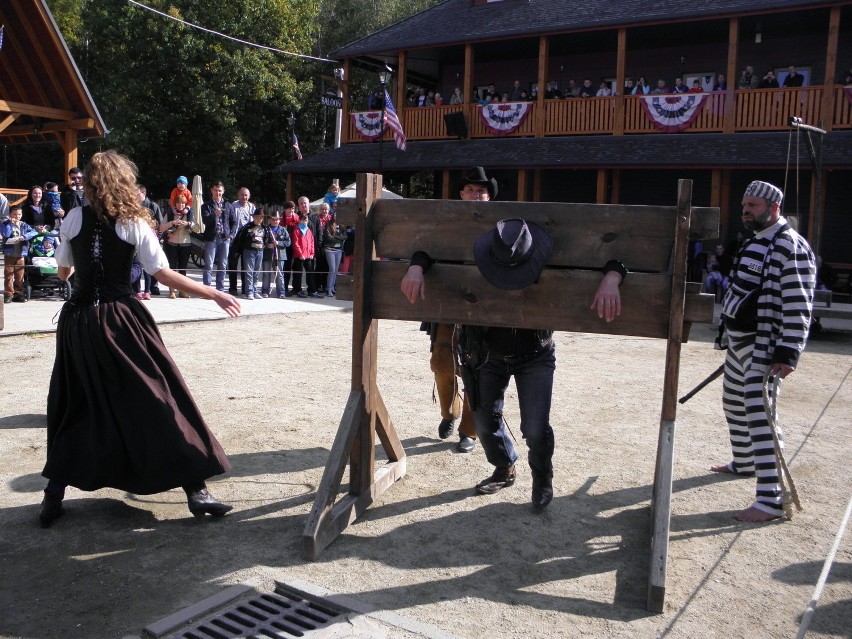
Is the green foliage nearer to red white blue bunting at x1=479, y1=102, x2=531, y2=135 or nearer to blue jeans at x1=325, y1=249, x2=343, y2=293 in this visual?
red white blue bunting at x1=479, y1=102, x2=531, y2=135

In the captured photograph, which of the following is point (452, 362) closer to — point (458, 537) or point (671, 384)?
point (458, 537)

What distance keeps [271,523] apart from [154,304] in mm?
8769

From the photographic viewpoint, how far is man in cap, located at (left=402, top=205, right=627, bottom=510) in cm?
404

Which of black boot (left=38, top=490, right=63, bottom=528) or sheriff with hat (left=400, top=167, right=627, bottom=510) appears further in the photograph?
black boot (left=38, top=490, right=63, bottom=528)

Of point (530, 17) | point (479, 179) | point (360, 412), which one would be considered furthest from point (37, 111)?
point (360, 412)

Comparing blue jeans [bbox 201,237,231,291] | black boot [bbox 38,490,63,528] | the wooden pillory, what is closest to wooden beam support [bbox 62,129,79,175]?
blue jeans [bbox 201,237,231,291]

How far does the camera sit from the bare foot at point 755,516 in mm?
4496

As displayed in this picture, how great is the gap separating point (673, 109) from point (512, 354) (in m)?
16.8

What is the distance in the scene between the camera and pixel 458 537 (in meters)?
4.22

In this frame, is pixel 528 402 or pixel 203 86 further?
pixel 203 86

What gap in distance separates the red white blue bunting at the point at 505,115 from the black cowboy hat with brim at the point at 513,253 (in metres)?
18.3

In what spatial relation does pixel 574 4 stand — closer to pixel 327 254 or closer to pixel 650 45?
pixel 650 45

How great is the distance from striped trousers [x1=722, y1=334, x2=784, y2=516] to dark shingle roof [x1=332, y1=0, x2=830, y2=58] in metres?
15.4

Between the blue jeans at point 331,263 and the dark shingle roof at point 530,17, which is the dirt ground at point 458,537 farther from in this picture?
the dark shingle roof at point 530,17
